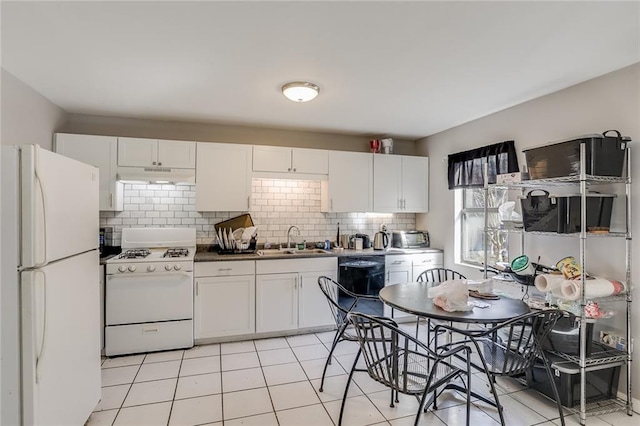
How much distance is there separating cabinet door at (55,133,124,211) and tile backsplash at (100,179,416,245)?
0.86 feet

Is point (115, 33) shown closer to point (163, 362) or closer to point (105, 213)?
point (105, 213)

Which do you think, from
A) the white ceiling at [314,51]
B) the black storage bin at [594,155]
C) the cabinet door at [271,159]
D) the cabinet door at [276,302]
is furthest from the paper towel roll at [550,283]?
the cabinet door at [271,159]

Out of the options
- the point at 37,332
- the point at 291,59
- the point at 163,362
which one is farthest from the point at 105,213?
the point at 291,59

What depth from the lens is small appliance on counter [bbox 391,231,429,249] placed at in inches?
175

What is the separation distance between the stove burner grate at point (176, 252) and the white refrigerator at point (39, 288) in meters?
1.52

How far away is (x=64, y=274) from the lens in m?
1.83

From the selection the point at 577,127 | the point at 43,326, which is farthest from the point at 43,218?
the point at 577,127

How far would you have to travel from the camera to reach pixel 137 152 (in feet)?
11.6

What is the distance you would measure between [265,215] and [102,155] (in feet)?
6.00

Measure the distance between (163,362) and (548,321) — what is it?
10.1ft

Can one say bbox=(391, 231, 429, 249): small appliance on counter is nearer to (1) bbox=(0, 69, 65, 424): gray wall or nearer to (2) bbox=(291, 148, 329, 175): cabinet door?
(2) bbox=(291, 148, 329, 175): cabinet door

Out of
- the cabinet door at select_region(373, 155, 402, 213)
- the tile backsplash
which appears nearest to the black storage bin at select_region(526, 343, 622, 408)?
the cabinet door at select_region(373, 155, 402, 213)

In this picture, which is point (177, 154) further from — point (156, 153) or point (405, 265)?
point (405, 265)

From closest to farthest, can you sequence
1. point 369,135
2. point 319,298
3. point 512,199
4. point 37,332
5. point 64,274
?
point 37,332, point 64,274, point 512,199, point 319,298, point 369,135
